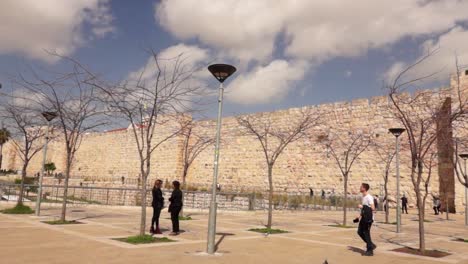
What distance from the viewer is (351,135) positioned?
25375 mm

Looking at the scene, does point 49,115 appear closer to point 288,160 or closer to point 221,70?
point 221,70

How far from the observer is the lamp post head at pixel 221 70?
765 centimetres

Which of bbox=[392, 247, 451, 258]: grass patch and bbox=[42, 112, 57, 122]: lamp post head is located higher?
bbox=[42, 112, 57, 122]: lamp post head

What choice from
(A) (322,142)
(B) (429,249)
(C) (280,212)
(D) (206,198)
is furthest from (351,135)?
(B) (429,249)

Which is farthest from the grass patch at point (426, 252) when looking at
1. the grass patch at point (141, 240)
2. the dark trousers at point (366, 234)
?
the grass patch at point (141, 240)

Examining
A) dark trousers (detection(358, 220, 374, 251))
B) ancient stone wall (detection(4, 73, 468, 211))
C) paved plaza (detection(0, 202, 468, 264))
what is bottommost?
paved plaza (detection(0, 202, 468, 264))

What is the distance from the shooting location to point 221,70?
7.71m

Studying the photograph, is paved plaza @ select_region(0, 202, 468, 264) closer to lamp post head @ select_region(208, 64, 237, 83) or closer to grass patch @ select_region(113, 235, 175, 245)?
grass patch @ select_region(113, 235, 175, 245)

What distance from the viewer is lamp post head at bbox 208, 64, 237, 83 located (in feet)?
25.1

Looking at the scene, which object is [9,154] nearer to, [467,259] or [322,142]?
[322,142]

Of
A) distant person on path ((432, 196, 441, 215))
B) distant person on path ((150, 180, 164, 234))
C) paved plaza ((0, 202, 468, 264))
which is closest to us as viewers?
paved plaza ((0, 202, 468, 264))

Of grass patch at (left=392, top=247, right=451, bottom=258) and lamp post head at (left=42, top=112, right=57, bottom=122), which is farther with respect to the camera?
lamp post head at (left=42, top=112, right=57, bottom=122)

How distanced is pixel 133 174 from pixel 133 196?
555 inches

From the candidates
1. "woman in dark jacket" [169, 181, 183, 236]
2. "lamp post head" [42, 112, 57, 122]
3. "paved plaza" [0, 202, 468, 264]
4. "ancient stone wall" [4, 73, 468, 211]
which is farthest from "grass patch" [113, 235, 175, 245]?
"ancient stone wall" [4, 73, 468, 211]
